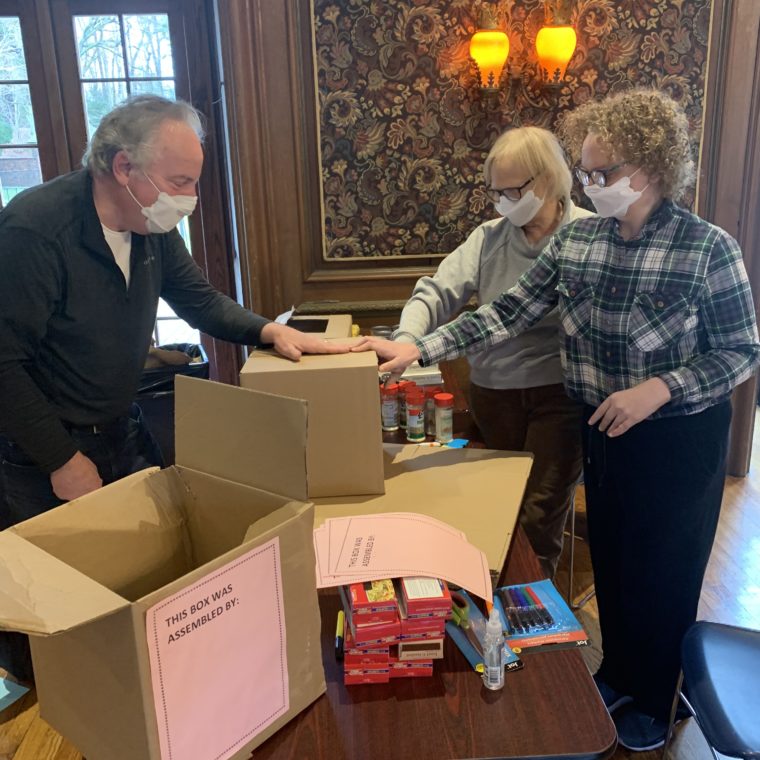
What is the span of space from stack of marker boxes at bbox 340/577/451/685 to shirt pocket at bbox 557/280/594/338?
763 millimetres

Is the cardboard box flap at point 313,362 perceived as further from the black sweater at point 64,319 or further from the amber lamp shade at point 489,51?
the amber lamp shade at point 489,51

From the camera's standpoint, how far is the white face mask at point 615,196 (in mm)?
1438

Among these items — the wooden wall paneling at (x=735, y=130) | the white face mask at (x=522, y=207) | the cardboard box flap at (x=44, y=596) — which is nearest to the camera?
the cardboard box flap at (x=44, y=596)

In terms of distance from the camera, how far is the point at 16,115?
3.19 meters

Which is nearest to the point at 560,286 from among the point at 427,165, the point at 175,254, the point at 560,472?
the point at 560,472

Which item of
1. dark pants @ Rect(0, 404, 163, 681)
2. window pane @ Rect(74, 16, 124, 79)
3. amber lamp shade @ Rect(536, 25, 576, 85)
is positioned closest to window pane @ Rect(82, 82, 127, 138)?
window pane @ Rect(74, 16, 124, 79)

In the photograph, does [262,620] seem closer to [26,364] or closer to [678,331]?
[26,364]

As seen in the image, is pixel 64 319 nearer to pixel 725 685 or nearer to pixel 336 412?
pixel 336 412

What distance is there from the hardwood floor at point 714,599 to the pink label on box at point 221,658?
1281 millimetres

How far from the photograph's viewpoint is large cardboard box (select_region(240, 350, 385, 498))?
4.53 feet

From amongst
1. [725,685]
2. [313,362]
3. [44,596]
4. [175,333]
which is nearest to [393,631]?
[44,596]

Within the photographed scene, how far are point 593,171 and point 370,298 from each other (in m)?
1.65

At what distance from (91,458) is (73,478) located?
0.12 metres

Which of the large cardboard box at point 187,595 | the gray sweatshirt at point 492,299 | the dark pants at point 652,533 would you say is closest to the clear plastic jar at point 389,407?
the gray sweatshirt at point 492,299
